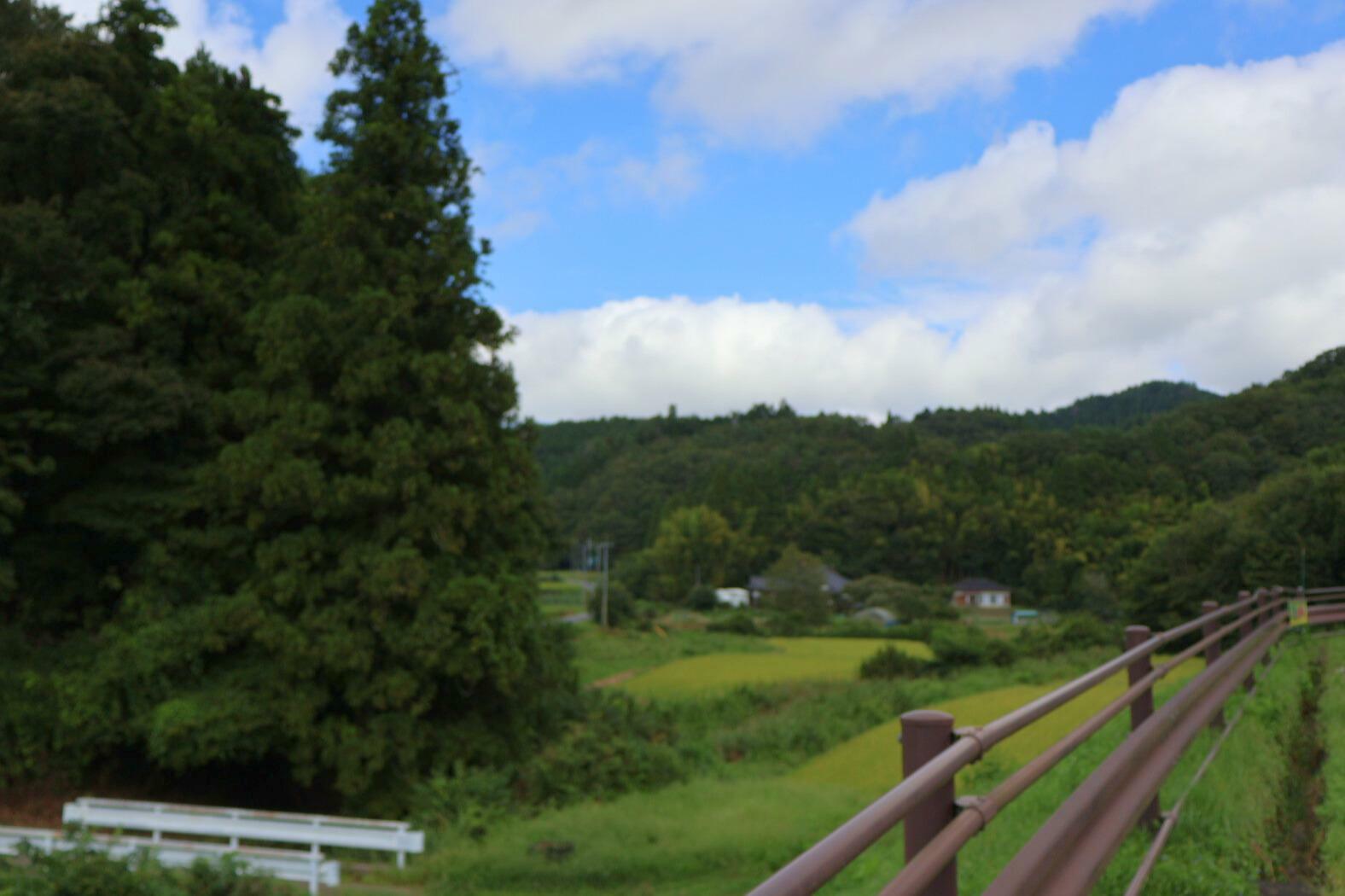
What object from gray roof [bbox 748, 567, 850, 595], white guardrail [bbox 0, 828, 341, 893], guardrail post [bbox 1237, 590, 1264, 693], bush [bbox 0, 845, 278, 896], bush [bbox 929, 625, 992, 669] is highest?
guardrail post [bbox 1237, 590, 1264, 693]

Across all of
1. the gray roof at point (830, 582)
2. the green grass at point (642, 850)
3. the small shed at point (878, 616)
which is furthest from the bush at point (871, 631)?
the green grass at point (642, 850)

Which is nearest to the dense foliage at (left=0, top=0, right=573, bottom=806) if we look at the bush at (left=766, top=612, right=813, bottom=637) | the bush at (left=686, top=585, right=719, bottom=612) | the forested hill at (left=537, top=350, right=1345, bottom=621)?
the forested hill at (left=537, top=350, right=1345, bottom=621)

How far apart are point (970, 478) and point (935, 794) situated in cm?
9526

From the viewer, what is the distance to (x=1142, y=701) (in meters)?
5.24

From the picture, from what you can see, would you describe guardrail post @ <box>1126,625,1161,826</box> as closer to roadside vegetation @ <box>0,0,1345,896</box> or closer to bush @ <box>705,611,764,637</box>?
roadside vegetation @ <box>0,0,1345,896</box>

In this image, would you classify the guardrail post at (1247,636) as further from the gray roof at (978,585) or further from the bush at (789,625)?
the gray roof at (978,585)

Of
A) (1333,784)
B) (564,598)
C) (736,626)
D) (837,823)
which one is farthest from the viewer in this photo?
(564,598)

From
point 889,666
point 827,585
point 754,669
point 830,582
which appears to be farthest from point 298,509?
point 830,582

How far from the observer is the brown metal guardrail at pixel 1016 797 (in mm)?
1538

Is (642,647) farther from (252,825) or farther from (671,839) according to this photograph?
(252,825)

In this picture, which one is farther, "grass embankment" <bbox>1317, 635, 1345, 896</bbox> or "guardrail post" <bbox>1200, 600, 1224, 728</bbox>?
"guardrail post" <bbox>1200, 600, 1224, 728</bbox>

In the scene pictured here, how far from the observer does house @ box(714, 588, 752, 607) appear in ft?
269

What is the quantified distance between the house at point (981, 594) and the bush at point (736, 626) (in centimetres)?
2830

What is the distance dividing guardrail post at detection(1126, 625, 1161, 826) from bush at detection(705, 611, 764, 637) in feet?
182
